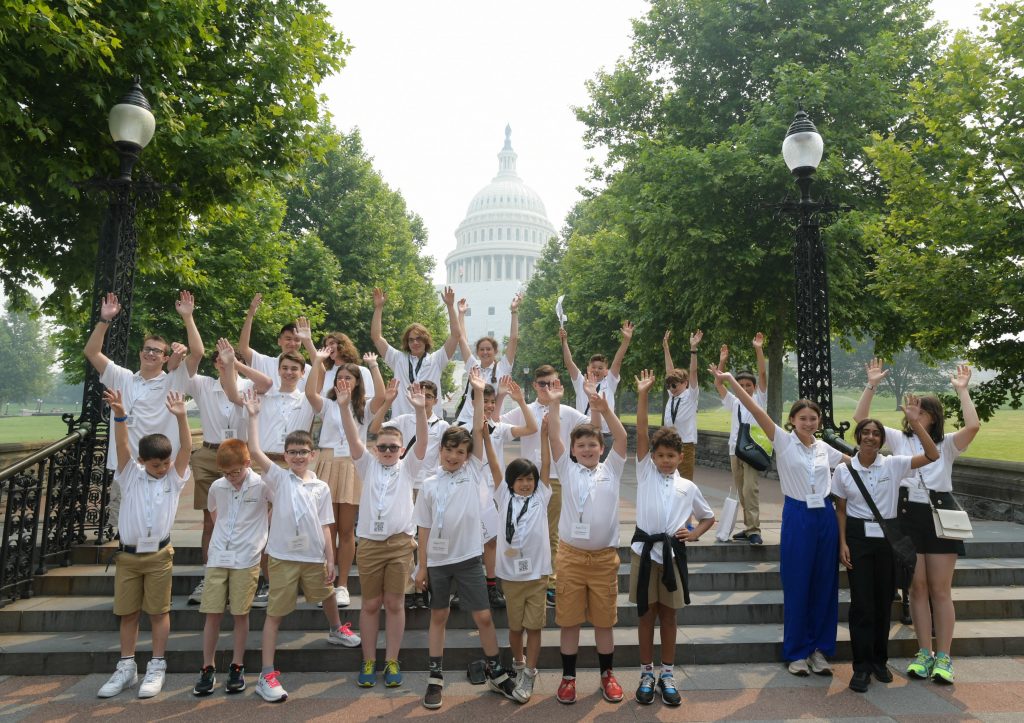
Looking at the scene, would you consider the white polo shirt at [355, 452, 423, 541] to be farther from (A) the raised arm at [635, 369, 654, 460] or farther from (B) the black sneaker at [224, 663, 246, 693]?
(A) the raised arm at [635, 369, 654, 460]

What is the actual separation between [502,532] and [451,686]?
127cm

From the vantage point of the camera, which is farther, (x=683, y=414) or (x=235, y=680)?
(x=683, y=414)

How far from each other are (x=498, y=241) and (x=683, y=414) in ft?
406

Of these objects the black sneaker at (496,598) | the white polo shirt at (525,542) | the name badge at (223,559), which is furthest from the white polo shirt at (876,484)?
the name badge at (223,559)

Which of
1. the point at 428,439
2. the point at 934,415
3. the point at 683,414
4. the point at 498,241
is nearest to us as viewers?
the point at 934,415

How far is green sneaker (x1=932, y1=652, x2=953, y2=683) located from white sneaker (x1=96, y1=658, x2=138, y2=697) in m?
6.14

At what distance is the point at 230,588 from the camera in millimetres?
4914

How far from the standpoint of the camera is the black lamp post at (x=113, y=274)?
670cm

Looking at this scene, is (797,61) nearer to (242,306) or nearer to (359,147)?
(242,306)

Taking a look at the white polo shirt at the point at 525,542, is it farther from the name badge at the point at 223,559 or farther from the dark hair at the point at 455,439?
the name badge at the point at 223,559

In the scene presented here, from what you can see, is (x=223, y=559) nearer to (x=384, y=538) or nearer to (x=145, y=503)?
(x=145, y=503)

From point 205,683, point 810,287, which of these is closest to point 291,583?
point 205,683

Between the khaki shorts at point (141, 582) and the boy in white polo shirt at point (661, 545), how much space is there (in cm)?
355

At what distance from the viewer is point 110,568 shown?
6.48 m
